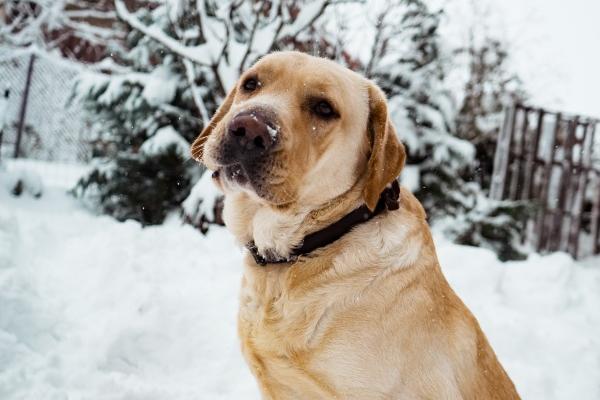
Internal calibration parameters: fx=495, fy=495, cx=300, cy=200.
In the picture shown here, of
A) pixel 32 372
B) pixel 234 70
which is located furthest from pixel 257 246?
pixel 234 70

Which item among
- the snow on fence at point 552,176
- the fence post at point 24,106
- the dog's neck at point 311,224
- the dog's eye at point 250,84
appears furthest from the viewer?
the fence post at point 24,106

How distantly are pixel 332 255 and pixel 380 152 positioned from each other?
0.48 meters

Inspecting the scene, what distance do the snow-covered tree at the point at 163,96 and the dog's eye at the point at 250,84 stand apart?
15.1ft

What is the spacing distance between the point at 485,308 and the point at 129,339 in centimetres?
294

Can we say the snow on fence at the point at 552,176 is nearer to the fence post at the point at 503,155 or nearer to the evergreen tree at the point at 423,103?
the fence post at the point at 503,155

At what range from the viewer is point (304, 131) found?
6.63 ft

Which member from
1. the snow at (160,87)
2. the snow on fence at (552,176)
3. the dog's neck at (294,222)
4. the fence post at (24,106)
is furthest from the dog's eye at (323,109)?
the fence post at (24,106)

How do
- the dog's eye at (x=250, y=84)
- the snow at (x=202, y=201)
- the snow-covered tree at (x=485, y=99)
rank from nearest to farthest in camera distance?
the dog's eye at (x=250, y=84), the snow at (x=202, y=201), the snow-covered tree at (x=485, y=99)

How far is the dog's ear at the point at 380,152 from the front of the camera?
6.46 feet

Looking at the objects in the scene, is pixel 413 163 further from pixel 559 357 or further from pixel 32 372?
pixel 32 372

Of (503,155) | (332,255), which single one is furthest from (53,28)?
(332,255)

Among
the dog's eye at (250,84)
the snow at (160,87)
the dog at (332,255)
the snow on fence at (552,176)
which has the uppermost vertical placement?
the dog's eye at (250,84)

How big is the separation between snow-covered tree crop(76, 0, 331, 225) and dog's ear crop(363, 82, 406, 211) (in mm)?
4797

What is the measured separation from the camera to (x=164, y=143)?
7418 millimetres
